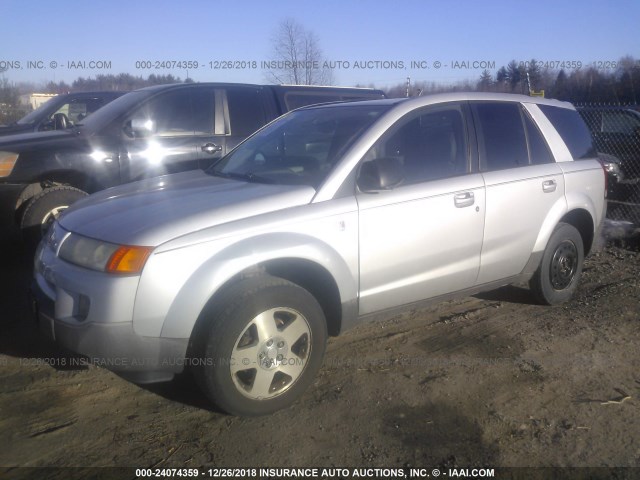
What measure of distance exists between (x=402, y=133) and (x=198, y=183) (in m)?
1.46

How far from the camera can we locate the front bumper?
2982 millimetres

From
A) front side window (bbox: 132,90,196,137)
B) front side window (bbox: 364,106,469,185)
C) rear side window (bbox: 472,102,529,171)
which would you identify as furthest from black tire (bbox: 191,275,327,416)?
front side window (bbox: 132,90,196,137)

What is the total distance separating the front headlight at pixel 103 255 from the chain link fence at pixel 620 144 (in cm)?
859

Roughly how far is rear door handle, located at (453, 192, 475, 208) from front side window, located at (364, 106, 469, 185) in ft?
0.58

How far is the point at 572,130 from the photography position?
5.23 metres

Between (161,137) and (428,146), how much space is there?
3.40 m

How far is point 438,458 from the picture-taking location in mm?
3020

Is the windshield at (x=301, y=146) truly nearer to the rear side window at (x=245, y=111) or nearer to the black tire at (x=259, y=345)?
the black tire at (x=259, y=345)

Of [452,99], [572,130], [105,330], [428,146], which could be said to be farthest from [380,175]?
[572,130]

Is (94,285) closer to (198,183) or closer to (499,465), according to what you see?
(198,183)

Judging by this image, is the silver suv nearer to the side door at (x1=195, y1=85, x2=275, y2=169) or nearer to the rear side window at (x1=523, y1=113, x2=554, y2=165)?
the rear side window at (x1=523, y1=113, x2=554, y2=165)

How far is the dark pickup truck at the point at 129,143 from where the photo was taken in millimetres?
5812

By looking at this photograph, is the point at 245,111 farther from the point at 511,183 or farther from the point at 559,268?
the point at 559,268

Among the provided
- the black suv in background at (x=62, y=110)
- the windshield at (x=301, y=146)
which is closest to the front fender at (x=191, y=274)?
the windshield at (x=301, y=146)
